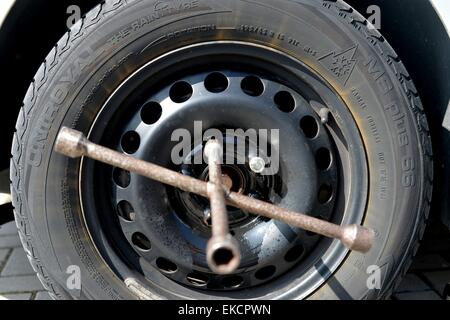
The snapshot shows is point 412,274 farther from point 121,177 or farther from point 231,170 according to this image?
point 121,177

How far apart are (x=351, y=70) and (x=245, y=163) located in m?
0.44

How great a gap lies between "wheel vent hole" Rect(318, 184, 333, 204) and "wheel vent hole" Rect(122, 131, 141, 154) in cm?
63

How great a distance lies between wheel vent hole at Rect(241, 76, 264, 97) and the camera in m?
1.60

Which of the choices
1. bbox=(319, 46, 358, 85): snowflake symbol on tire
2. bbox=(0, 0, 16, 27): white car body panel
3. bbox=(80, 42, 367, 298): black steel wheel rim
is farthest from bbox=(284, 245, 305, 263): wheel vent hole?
bbox=(0, 0, 16, 27): white car body panel

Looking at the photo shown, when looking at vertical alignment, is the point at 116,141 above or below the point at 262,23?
below

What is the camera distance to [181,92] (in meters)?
1.61

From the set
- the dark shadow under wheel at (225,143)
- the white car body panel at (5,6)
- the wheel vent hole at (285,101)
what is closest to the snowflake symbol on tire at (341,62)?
the dark shadow under wheel at (225,143)

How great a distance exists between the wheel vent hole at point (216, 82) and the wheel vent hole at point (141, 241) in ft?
1.78

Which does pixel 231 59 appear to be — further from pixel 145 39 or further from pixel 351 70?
pixel 351 70

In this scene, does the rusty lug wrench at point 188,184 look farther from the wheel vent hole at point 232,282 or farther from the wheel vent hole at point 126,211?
the wheel vent hole at point 232,282

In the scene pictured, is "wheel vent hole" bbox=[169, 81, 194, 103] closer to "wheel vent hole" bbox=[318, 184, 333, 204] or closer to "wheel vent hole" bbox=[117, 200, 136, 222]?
"wheel vent hole" bbox=[117, 200, 136, 222]
